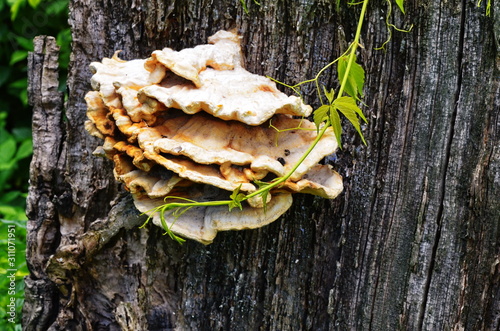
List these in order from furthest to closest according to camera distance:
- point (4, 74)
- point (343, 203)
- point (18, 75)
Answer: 1. point (18, 75)
2. point (4, 74)
3. point (343, 203)

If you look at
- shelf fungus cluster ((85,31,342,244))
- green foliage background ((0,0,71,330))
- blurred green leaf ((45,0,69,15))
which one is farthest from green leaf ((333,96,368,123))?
blurred green leaf ((45,0,69,15))

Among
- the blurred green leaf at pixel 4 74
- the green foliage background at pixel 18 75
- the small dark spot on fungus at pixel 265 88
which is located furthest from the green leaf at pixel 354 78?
the blurred green leaf at pixel 4 74

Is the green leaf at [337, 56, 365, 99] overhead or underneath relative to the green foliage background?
overhead

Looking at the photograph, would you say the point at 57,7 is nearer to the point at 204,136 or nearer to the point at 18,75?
Answer: the point at 18,75

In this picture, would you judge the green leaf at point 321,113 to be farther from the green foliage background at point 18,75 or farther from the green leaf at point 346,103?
the green foliage background at point 18,75

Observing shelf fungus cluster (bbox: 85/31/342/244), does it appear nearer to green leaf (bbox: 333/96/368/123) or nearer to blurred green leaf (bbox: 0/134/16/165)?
green leaf (bbox: 333/96/368/123)

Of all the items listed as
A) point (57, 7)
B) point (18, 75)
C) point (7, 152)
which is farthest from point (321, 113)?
point (18, 75)
